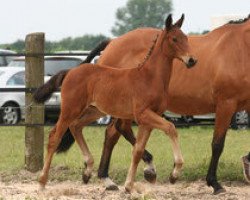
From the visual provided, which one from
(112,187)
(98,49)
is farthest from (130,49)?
(112,187)

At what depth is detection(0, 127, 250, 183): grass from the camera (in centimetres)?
1030

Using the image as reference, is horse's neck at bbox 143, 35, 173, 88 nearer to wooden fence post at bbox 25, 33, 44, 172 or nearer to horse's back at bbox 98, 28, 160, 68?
horse's back at bbox 98, 28, 160, 68

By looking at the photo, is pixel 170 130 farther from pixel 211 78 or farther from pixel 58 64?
pixel 58 64

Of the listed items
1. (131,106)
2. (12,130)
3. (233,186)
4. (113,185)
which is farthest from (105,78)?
(12,130)

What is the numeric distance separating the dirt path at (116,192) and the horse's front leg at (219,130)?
0.44 ft

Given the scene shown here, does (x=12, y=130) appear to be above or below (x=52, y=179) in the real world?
below

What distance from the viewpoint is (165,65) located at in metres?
8.43

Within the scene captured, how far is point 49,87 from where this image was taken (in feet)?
30.3

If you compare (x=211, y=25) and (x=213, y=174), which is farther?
(x=211, y=25)

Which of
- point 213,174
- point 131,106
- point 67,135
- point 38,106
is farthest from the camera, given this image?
point 38,106

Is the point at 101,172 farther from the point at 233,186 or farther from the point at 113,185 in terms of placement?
the point at 233,186

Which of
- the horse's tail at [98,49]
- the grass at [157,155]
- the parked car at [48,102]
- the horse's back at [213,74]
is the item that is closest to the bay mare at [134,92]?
the horse's back at [213,74]

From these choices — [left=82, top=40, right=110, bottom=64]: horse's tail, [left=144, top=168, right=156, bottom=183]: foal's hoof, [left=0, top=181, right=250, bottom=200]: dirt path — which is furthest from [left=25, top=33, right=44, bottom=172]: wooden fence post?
[left=144, top=168, right=156, bottom=183]: foal's hoof

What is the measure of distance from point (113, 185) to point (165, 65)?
1.71 metres
